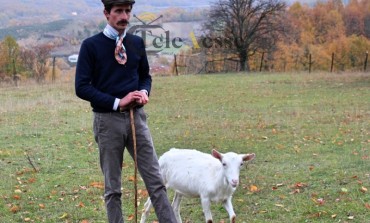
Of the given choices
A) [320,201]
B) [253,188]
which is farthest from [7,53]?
[320,201]

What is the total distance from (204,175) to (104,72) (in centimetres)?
193

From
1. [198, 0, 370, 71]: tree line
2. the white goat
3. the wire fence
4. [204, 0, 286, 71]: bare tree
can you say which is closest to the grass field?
the white goat

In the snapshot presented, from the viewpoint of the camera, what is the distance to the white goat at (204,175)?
18.4ft

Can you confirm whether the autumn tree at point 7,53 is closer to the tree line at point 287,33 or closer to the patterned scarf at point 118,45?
the tree line at point 287,33

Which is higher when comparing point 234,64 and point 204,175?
point 204,175

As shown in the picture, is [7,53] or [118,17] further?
[7,53]

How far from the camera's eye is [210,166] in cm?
606

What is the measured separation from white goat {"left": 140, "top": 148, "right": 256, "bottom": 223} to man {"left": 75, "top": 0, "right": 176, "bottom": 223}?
965mm

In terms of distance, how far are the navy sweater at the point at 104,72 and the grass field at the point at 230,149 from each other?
2527mm

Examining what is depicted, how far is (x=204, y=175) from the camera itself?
5945mm

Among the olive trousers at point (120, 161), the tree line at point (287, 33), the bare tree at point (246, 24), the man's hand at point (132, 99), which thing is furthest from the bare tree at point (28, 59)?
the man's hand at point (132, 99)

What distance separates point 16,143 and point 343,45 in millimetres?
57509

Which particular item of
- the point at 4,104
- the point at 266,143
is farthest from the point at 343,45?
the point at 266,143

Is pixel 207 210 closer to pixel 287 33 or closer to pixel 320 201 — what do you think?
pixel 320 201
